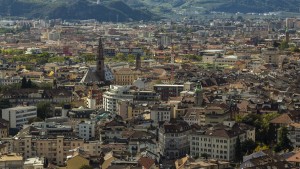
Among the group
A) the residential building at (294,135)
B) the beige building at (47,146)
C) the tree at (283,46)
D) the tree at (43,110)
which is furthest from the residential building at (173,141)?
the tree at (283,46)

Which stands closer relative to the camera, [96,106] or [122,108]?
[122,108]

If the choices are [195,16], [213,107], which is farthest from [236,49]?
[195,16]

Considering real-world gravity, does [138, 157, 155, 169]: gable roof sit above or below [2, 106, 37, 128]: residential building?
above

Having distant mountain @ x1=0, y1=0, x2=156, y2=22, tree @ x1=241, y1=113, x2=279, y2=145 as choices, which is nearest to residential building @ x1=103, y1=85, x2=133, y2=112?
tree @ x1=241, y1=113, x2=279, y2=145

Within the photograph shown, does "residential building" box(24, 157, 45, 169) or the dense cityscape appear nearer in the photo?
"residential building" box(24, 157, 45, 169)

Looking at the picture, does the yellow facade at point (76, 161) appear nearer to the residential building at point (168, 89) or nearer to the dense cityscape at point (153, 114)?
the dense cityscape at point (153, 114)

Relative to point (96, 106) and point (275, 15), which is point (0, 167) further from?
point (275, 15)

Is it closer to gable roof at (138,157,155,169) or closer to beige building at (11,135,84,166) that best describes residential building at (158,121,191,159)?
beige building at (11,135,84,166)
